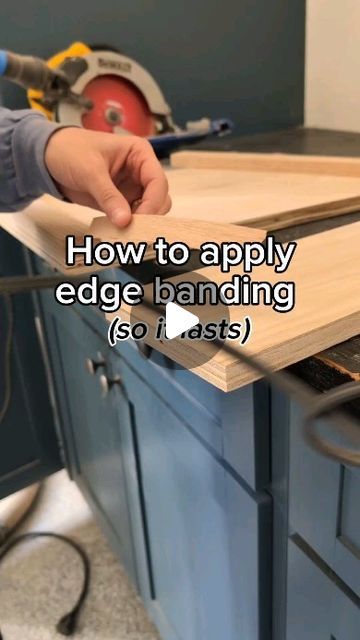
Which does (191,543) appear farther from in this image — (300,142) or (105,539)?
(300,142)

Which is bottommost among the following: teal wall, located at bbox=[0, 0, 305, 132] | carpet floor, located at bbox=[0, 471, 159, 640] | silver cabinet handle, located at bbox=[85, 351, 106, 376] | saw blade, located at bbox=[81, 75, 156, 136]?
carpet floor, located at bbox=[0, 471, 159, 640]

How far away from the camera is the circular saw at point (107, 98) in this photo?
969mm

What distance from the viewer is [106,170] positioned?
557 mm

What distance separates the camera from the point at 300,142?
111 centimetres

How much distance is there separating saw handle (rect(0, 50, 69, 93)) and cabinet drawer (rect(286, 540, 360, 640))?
753 millimetres

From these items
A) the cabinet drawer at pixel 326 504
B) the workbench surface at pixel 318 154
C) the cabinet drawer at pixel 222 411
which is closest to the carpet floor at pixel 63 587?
the cabinet drawer at pixel 222 411

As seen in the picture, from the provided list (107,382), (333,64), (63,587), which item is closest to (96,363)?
(107,382)

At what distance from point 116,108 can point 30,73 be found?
0.20 metres

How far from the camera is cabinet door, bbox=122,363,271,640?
0.59m

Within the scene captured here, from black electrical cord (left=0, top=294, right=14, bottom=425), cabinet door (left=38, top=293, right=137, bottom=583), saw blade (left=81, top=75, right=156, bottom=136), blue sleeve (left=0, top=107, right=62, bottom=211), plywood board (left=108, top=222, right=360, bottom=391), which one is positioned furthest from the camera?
black electrical cord (left=0, top=294, right=14, bottom=425)

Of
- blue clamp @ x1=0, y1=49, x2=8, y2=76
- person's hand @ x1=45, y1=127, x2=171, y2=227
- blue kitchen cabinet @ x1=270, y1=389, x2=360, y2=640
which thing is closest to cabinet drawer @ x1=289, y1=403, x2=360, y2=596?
blue kitchen cabinet @ x1=270, y1=389, x2=360, y2=640

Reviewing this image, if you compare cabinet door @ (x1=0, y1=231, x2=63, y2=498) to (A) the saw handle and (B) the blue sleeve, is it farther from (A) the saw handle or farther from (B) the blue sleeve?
(B) the blue sleeve

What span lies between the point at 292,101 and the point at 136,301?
991 millimetres

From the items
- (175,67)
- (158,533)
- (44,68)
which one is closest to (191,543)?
(158,533)
